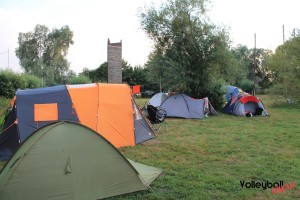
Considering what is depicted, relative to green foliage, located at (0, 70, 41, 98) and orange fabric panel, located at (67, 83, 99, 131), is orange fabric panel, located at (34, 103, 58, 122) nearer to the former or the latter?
orange fabric panel, located at (67, 83, 99, 131)

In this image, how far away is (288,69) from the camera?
20375mm

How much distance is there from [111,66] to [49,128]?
246 inches

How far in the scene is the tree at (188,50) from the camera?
623 inches

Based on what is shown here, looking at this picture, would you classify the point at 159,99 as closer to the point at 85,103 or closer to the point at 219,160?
the point at 85,103

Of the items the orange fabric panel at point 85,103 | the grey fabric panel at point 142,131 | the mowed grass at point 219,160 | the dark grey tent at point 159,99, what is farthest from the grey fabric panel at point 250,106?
the orange fabric panel at point 85,103

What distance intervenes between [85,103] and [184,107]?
7.63 metres

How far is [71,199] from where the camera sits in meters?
4.07

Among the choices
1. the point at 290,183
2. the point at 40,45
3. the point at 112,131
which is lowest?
the point at 290,183

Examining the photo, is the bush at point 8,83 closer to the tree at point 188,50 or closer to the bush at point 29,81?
the bush at point 29,81

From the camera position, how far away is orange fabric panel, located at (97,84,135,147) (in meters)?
7.53

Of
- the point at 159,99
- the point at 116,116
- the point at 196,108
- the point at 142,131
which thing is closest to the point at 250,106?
the point at 196,108

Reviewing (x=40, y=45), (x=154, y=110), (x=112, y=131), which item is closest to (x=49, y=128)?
(x=112, y=131)

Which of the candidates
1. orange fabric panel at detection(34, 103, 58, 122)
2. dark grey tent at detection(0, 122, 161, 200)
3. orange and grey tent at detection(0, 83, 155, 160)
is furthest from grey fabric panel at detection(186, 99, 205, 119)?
dark grey tent at detection(0, 122, 161, 200)

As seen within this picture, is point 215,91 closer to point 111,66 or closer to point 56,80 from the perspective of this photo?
point 111,66
